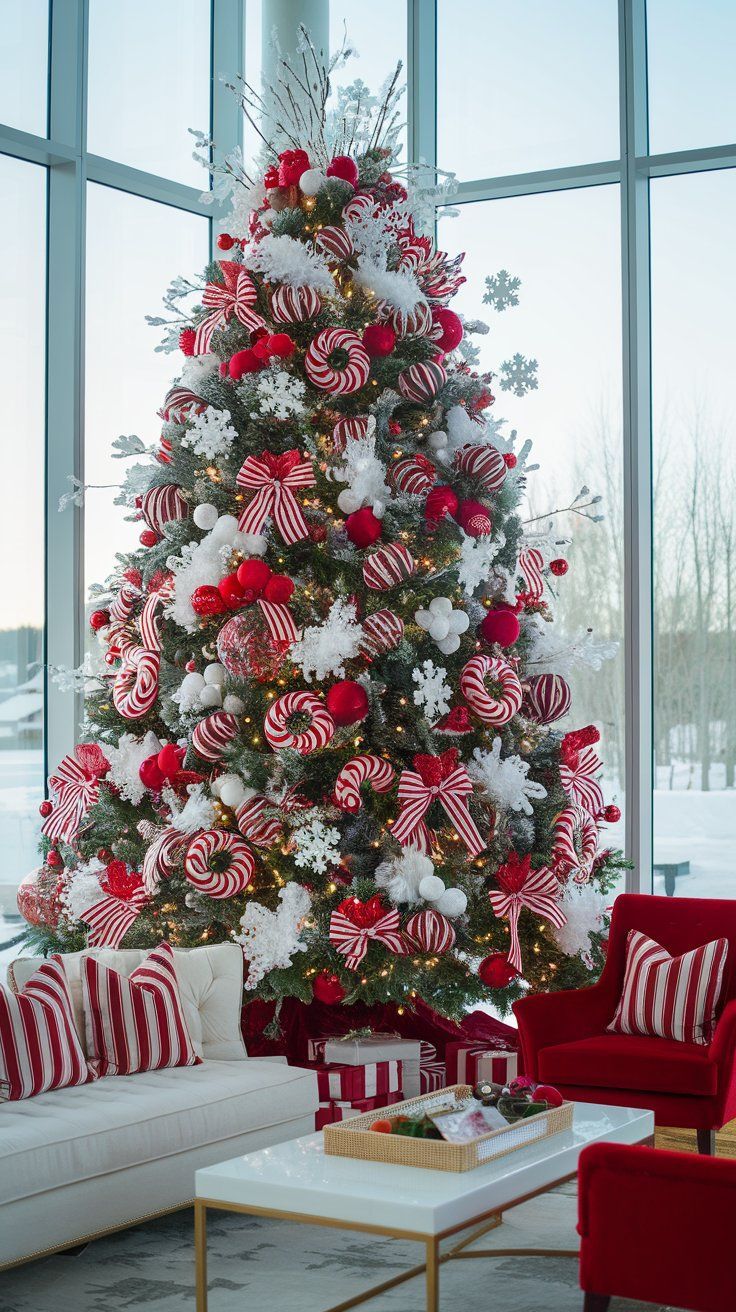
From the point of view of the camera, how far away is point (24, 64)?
6.32m

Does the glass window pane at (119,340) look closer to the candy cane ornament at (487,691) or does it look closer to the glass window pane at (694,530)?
the candy cane ornament at (487,691)

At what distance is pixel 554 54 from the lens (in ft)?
22.7

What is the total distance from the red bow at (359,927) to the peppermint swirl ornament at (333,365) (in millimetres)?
1821

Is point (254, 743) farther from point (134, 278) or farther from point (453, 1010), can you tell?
point (134, 278)

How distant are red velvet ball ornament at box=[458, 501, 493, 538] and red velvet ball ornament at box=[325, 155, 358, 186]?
4.22 ft

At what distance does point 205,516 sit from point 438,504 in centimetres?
84

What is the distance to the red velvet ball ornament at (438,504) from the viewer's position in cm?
509

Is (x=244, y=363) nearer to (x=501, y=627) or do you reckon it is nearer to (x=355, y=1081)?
(x=501, y=627)

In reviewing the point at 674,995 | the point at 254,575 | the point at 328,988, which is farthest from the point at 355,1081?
the point at 254,575

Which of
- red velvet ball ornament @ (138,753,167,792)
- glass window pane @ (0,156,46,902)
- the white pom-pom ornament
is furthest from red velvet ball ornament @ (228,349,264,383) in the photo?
glass window pane @ (0,156,46,902)

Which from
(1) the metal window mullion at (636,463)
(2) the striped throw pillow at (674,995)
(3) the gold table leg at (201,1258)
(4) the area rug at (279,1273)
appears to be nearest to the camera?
(3) the gold table leg at (201,1258)

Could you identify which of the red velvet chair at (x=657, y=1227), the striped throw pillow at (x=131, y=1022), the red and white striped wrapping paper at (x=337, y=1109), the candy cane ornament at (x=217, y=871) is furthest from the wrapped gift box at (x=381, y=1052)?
the red velvet chair at (x=657, y=1227)

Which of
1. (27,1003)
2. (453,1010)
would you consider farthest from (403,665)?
(27,1003)

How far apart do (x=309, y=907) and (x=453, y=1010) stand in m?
0.64
